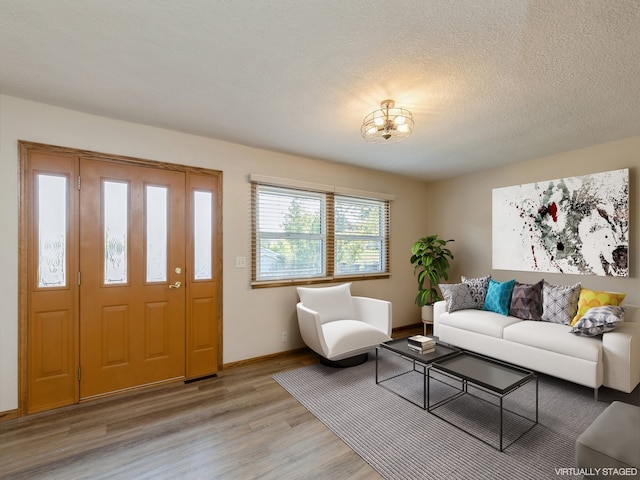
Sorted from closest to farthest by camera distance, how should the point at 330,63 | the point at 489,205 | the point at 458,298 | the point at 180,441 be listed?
the point at 330,63 → the point at 180,441 → the point at 458,298 → the point at 489,205

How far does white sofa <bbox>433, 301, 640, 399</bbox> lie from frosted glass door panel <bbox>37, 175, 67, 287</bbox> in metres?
4.06

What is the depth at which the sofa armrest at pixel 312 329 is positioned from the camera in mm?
2973

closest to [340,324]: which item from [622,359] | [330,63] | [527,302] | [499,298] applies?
[499,298]

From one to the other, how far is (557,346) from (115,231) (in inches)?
164

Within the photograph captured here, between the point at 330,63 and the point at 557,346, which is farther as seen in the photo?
the point at 557,346

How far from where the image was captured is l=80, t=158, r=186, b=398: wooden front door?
2564mm

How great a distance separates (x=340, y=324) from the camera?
11.0 ft

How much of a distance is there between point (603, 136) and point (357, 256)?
9.92 ft

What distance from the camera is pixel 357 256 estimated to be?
14.3ft

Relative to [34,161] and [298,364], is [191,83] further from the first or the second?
[298,364]

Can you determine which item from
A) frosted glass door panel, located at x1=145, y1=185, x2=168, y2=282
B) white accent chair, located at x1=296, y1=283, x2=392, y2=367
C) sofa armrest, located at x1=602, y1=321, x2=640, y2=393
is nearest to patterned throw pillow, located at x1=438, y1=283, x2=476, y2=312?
white accent chair, located at x1=296, y1=283, x2=392, y2=367

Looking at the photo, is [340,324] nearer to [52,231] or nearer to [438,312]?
[438,312]

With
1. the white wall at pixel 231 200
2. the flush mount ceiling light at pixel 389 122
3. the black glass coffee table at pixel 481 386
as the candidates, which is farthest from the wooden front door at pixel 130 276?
the black glass coffee table at pixel 481 386

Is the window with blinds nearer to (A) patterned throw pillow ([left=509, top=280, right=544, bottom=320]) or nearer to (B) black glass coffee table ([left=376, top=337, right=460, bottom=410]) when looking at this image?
(B) black glass coffee table ([left=376, top=337, right=460, bottom=410])
